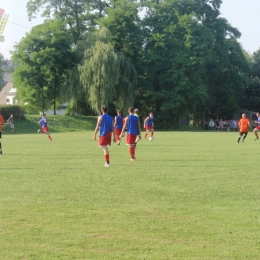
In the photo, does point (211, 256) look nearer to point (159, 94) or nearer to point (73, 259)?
point (73, 259)

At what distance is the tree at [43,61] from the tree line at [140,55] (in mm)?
114

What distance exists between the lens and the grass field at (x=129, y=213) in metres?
7.20

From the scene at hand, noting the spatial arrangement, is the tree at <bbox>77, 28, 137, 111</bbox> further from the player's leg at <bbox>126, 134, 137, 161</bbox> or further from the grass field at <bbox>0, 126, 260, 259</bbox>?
the grass field at <bbox>0, 126, 260, 259</bbox>

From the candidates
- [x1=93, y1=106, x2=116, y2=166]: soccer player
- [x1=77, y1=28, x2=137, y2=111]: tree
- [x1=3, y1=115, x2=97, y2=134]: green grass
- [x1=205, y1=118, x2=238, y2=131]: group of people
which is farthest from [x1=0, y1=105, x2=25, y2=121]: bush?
[x1=93, y1=106, x2=116, y2=166]: soccer player

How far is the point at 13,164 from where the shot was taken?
61.5ft

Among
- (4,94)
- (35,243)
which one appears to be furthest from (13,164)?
(4,94)

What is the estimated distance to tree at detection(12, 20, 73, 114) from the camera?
219ft

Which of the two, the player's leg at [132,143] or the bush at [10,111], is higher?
the bush at [10,111]

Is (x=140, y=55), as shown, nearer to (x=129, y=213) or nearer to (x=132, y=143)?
(x=132, y=143)

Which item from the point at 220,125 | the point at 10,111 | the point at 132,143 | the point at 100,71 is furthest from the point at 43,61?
the point at 132,143

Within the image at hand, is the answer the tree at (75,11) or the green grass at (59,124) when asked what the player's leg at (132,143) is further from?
the tree at (75,11)

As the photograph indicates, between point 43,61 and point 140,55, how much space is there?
11.8m

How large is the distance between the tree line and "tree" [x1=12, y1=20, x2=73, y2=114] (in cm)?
11

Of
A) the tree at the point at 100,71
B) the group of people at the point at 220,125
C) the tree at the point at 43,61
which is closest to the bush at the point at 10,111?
the tree at the point at 43,61
